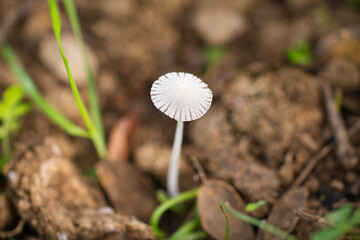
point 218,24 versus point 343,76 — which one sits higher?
point 218,24

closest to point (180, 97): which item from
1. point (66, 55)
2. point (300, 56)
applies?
point (300, 56)

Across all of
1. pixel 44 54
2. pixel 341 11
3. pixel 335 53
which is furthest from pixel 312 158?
pixel 44 54

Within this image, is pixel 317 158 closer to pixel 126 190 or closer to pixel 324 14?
pixel 126 190

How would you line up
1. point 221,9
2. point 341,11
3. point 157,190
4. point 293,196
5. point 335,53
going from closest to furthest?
1. point 293,196
2. point 157,190
3. point 335,53
4. point 341,11
5. point 221,9

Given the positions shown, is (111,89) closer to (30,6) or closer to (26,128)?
(26,128)

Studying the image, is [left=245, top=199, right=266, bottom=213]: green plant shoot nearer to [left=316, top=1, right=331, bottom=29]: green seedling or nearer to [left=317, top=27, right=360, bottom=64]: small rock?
[left=317, top=27, right=360, bottom=64]: small rock

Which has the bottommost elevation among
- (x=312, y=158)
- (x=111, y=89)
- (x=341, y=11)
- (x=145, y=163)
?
(x=145, y=163)

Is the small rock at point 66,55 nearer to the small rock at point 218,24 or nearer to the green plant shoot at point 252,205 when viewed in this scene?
the small rock at point 218,24
